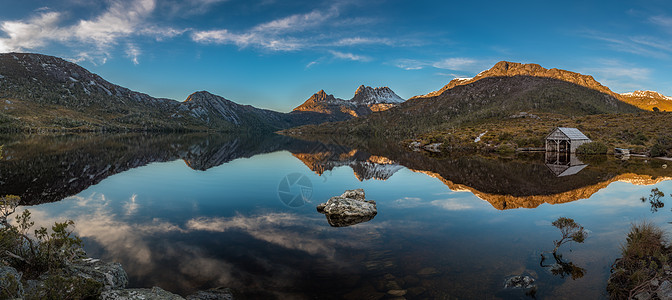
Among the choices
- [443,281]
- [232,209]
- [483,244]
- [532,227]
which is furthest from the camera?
[232,209]

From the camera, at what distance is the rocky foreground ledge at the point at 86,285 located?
7676 millimetres

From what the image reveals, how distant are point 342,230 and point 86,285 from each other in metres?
12.8

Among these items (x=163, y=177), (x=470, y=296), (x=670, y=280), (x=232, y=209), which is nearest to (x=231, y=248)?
(x=232, y=209)

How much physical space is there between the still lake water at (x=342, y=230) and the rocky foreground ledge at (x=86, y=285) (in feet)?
2.91

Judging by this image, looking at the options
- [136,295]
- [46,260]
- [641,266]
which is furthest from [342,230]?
[641,266]

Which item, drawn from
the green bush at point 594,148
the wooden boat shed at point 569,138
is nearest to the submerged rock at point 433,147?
the wooden boat shed at point 569,138

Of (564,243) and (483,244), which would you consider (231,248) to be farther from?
(564,243)

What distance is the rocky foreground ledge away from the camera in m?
7.68

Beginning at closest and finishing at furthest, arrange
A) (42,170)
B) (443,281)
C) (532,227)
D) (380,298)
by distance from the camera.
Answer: (380,298) → (443,281) → (532,227) → (42,170)

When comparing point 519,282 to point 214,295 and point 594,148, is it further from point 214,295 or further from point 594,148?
point 594,148

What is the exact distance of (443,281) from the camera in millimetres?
12359

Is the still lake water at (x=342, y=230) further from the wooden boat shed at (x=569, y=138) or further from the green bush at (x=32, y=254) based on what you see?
the wooden boat shed at (x=569, y=138)

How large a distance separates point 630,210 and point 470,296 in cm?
2248

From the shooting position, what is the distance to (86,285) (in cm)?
878
